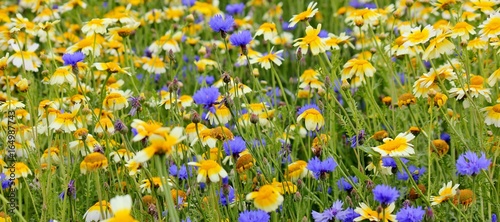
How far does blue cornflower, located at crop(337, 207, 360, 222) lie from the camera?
1.84 metres

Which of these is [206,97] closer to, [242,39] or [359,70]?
[242,39]

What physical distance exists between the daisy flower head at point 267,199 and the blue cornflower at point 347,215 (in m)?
0.20

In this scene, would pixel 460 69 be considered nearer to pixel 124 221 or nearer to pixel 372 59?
pixel 372 59

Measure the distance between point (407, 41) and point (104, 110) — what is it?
104cm

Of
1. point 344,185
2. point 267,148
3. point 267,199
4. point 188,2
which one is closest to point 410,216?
point 267,199

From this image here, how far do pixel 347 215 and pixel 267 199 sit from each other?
25 cm

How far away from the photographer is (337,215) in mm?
1850

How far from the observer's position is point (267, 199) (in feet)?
5.70

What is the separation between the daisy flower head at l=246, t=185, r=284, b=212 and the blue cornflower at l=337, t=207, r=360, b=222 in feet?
0.65

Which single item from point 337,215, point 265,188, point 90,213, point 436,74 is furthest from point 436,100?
point 90,213

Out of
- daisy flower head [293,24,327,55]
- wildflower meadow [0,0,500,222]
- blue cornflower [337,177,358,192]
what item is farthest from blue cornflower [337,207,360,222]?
daisy flower head [293,24,327,55]

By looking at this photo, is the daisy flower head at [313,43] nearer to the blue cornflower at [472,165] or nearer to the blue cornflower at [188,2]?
the blue cornflower at [472,165]

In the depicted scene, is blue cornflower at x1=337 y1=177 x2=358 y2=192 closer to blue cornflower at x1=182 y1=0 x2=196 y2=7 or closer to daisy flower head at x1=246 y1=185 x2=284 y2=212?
daisy flower head at x1=246 y1=185 x2=284 y2=212

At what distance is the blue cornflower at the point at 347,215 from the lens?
72.6 inches
